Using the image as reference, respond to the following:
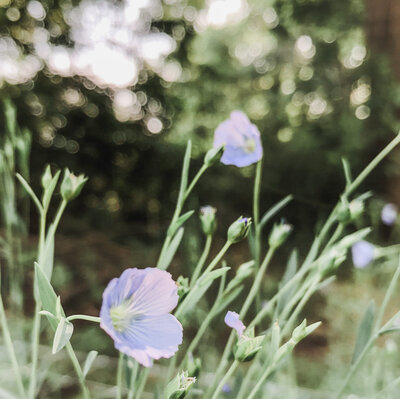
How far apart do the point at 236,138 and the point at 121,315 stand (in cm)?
21

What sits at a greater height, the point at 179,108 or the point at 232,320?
the point at 232,320

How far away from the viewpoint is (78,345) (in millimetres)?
1641

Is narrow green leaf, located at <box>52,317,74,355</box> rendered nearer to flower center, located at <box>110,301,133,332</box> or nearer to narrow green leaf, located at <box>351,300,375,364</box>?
flower center, located at <box>110,301,133,332</box>

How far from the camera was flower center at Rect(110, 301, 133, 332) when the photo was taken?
0.27 meters

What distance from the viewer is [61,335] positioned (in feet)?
0.76

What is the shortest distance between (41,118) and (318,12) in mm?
1428

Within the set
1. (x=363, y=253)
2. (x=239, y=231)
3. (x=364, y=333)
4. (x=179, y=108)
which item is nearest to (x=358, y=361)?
(x=364, y=333)

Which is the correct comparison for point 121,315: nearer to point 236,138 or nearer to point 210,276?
point 210,276

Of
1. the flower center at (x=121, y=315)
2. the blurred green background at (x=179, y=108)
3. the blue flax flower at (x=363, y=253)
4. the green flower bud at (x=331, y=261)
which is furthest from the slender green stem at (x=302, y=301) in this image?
the blurred green background at (x=179, y=108)

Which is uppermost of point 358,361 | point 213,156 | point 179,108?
point 213,156

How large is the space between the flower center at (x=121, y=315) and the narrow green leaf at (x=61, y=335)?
3cm

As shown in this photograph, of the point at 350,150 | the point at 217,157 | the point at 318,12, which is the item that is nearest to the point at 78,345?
the point at 217,157

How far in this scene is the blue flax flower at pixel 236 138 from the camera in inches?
16.6

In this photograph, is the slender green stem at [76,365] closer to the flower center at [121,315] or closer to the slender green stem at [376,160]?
the flower center at [121,315]
